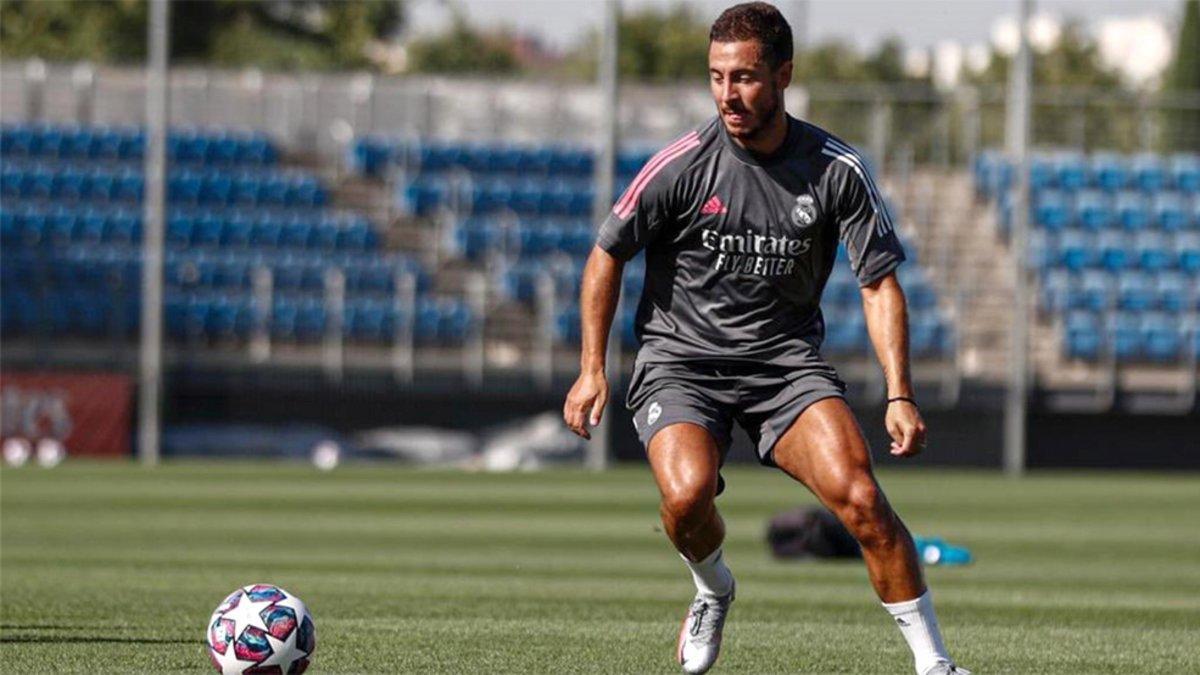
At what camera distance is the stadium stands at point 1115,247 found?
35344 millimetres

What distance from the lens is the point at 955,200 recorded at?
39.7 metres

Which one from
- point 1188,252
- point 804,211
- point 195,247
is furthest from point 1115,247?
point 804,211

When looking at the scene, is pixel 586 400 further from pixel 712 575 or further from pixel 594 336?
pixel 712 575

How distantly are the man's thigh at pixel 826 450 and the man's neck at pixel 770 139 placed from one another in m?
0.85

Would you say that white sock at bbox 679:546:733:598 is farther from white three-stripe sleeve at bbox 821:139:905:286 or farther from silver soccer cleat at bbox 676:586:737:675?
white three-stripe sleeve at bbox 821:139:905:286

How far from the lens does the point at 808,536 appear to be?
53.3 feet

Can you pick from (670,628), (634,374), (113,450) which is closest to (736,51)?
(634,374)

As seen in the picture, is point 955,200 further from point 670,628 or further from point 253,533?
point 670,628

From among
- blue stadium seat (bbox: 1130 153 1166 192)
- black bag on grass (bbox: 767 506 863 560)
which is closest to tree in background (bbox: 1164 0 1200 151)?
blue stadium seat (bbox: 1130 153 1166 192)

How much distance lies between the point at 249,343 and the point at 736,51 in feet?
88.6

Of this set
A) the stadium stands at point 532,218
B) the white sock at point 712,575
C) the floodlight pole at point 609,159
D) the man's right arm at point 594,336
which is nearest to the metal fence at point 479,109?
the stadium stands at point 532,218

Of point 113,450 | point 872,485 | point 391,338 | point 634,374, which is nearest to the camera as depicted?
point 872,485

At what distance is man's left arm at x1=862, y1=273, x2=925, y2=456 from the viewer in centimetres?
760

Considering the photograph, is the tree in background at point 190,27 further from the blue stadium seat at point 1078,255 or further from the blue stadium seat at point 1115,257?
the blue stadium seat at point 1115,257
